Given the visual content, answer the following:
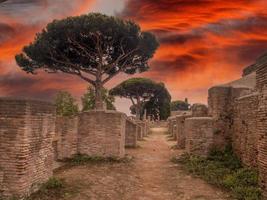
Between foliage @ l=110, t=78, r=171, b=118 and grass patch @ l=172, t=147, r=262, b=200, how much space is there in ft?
117

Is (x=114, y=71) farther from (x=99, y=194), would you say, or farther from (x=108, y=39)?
(x=99, y=194)

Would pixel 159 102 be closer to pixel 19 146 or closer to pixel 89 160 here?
pixel 89 160

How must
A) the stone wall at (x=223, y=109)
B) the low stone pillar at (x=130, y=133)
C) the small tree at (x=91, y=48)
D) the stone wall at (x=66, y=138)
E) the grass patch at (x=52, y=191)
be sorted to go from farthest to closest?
the small tree at (x=91, y=48), the low stone pillar at (x=130, y=133), the stone wall at (x=223, y=109), the stone wall at (x=66, y=138), the grass patch at (x=52, y=191)

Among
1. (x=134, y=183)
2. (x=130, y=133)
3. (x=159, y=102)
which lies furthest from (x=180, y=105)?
(x=134, y=183)

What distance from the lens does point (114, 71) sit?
28500mm

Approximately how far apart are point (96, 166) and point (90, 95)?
67.4 ft

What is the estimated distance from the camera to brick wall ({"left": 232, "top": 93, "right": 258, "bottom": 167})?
1066cm

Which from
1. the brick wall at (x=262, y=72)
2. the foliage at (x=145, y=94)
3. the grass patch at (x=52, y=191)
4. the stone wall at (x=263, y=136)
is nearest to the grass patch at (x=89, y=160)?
the grass patch at (x=52, y=191)

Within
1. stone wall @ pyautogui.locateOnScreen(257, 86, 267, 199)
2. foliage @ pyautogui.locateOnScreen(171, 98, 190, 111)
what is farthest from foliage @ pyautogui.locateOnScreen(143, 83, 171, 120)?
stone wall @ pyautogui.locateOnScreen(257, 86, 267, 199)

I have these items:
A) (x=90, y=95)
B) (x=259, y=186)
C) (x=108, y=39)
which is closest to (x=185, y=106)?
(x=90, y=95)

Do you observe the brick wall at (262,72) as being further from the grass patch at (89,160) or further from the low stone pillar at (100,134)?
the grass patch at (89,160)

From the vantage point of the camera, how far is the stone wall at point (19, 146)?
755 cm

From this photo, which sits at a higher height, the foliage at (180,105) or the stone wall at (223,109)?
the foliage at (180,105)

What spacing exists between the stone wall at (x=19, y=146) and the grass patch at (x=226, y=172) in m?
4.62
